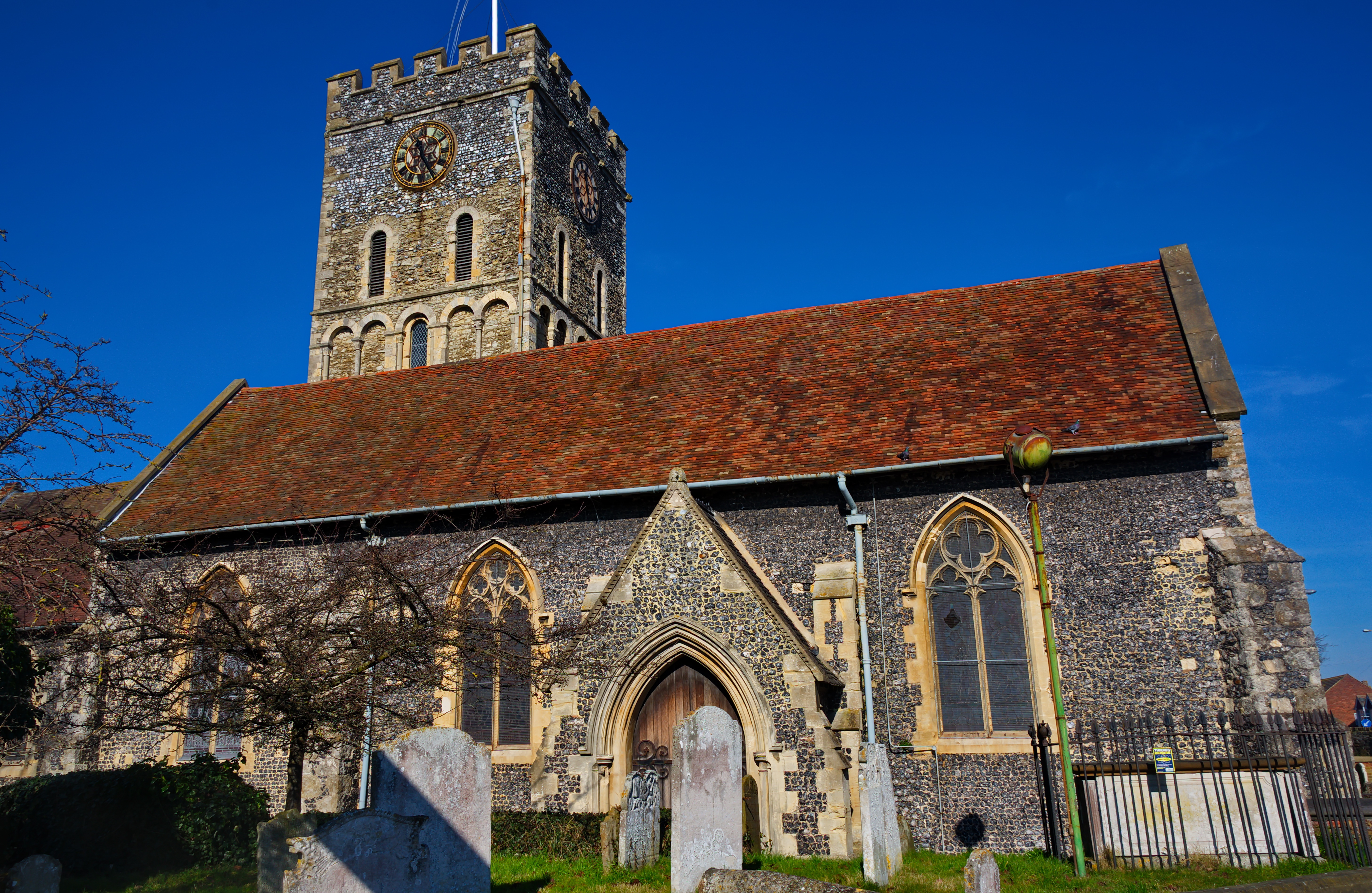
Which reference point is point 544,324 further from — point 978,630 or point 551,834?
point 551,834

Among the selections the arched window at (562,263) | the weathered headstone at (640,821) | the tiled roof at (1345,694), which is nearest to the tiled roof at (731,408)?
the weathered headstone at (640,821)

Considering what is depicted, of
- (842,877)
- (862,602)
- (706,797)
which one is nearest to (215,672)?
(706,797)

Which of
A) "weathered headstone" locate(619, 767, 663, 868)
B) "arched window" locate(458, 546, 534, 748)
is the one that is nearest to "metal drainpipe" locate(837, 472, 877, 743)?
"weathered headstone" locate(619, 767, 663, 868)

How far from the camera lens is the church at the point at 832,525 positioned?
11.1 metres

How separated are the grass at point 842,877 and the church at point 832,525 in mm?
743

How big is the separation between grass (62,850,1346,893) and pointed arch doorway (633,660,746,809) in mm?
1809

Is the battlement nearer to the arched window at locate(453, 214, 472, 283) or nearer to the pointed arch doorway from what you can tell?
the arched window at locate(453, 214, 472, 283)

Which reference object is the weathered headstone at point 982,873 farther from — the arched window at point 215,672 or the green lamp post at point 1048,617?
the arched window at point 215,672

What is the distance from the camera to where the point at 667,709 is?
477 inches

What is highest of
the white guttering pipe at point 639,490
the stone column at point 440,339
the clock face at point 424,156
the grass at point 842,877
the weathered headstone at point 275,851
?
the clock face at point 424,156

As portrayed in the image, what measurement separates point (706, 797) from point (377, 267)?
76.3 ft

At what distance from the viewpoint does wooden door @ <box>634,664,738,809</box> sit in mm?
11969

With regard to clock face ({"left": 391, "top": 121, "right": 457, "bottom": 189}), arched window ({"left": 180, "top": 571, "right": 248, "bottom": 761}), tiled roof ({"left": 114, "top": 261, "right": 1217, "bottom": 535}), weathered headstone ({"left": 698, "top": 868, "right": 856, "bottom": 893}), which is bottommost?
weathered headstone ({"left": 698, "top": 868, "right": 856, "bottom": 893})

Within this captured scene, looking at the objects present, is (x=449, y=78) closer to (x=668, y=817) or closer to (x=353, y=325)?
(x=353, y=325)
